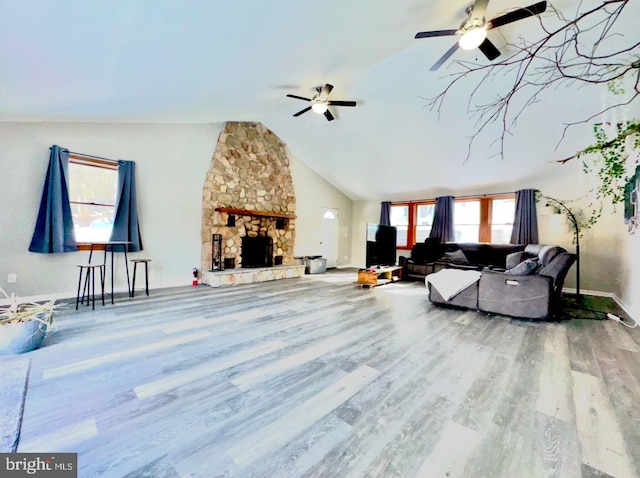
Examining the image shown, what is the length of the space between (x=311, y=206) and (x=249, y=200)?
6.89 feet

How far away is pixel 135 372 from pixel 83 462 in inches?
34.2

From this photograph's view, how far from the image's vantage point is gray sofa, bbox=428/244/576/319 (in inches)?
139

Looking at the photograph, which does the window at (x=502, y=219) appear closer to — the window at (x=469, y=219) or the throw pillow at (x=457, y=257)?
the window at (x=469, y=219)

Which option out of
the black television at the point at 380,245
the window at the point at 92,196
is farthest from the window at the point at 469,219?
the window at the point at 92,196

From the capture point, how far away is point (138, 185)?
486 cm

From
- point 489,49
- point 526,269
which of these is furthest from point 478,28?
point 526,269

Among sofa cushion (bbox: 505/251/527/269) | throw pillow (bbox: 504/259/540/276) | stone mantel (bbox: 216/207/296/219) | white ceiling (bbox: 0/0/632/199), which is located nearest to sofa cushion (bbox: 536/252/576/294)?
throw pillow (bbox: 504/259/540/276)

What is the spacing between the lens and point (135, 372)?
215cm

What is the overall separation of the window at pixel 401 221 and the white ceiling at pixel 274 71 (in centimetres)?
199

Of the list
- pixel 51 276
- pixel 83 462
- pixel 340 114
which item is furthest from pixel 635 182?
pixel 51 276

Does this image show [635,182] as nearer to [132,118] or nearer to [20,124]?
[132,118]

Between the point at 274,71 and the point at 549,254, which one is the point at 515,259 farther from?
the point at 274,71

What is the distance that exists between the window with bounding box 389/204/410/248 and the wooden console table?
1.66m

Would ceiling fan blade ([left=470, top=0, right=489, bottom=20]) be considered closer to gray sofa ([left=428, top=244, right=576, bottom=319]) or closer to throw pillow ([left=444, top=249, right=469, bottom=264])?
gray sofa ([left=428, top=244, right=576, bottom=319])
